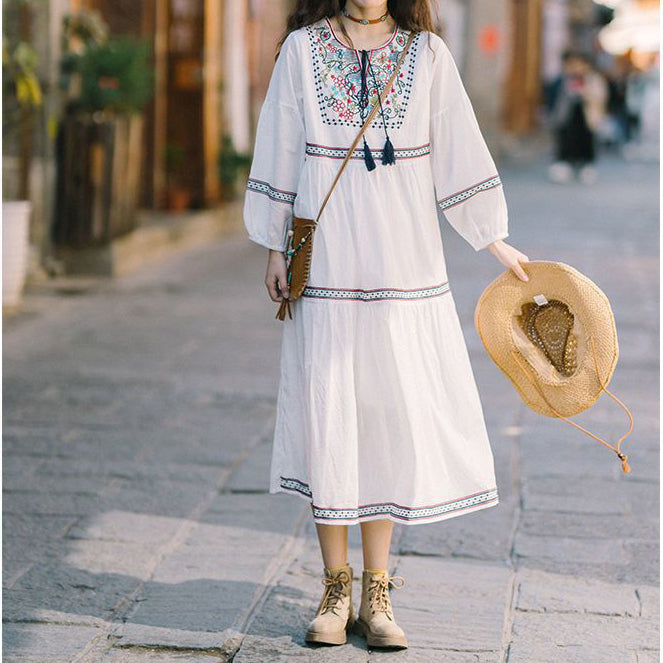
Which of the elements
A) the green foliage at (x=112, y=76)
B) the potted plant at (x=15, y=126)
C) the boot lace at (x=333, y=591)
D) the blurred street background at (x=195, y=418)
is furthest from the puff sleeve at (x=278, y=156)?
the green foliage at (x=112, y=76)

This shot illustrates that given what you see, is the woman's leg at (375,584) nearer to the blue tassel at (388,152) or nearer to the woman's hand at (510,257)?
the woman's hand at (510,257)

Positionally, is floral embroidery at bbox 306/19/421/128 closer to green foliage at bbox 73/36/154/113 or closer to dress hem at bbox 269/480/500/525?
dress hem at bbox 269/480/500/525

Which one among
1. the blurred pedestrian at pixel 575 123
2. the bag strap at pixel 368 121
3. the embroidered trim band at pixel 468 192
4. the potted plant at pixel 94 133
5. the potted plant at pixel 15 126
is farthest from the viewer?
the blurred pedestrian at pixel 575 123

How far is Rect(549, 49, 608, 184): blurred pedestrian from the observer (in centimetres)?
1991

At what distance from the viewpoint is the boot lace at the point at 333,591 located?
351 cm

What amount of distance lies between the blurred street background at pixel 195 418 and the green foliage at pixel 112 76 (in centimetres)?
2

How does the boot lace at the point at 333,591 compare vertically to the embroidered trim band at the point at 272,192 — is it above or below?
below

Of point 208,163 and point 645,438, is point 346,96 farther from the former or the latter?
point 208,163

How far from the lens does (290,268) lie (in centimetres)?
346

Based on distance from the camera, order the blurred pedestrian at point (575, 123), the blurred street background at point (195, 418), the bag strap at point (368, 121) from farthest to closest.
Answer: the blurred pedestrian at point (575, 123)
the blurred street background at point (195, 418)
the bag strap at point (368, 121)

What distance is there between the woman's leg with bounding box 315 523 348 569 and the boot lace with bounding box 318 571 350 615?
3 centimetres

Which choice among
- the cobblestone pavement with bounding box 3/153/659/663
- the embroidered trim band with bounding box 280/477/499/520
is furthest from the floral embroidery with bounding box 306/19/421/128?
the cobblestone pavement with bounding box 3/153/659/663

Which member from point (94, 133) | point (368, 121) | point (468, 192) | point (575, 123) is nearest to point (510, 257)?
point (468, 192)

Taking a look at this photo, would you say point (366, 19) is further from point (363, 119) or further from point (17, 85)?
point (17, 85)
